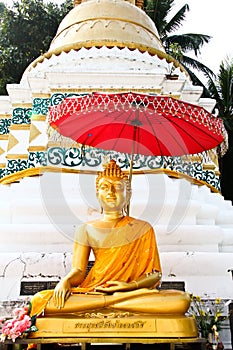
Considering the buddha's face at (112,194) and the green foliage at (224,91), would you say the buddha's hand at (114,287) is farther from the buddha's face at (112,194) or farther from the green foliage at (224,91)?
the green foliage at (224,91)

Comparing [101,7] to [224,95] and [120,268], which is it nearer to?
[120,268]

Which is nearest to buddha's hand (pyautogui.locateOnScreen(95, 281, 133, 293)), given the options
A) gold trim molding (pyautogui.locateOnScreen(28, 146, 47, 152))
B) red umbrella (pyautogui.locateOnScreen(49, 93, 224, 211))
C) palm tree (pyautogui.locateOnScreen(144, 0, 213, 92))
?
red umbrella (pyautogui.locateOnScreen(49, 93, 224, 211))

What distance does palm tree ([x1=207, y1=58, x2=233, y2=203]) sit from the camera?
1448cm

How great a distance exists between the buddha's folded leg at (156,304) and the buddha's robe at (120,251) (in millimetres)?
276

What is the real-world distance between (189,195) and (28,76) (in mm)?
Answer: 2816

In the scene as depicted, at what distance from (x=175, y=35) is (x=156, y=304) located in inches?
629

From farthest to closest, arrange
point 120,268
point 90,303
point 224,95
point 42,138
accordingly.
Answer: point 224,95 → point 42,138 → point 120,268 → point 90,303

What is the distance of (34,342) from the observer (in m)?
2.75

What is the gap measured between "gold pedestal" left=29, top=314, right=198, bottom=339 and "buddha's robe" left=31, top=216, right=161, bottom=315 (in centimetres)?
34

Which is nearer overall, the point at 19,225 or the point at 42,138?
the point at 19,225

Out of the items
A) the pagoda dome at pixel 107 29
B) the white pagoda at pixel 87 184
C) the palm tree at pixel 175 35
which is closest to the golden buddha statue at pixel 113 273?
the white pagoda at pixel 87 184

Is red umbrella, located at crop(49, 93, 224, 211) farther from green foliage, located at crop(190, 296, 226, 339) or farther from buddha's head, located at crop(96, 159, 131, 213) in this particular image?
green foliage, located at crop(190, 296, 226, 339)

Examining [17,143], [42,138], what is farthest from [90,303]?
[17,143]

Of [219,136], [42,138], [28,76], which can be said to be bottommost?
[219,136]
